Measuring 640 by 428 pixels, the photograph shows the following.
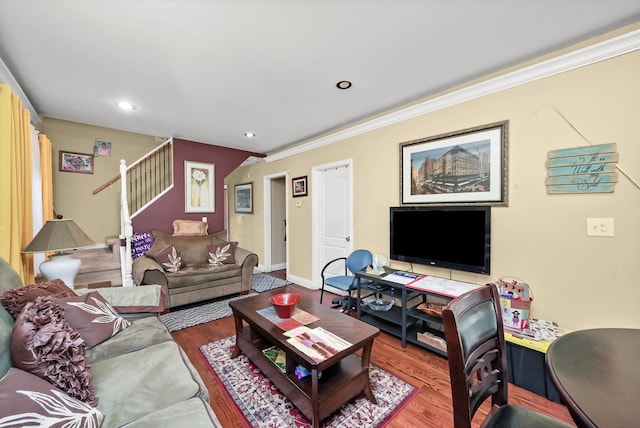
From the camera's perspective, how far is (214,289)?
11.2ft

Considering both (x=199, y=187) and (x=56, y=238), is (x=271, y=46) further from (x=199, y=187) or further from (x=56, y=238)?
(x=199, y=187)

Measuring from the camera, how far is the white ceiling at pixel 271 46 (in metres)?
1.47

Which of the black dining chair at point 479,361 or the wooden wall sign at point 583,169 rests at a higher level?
the wooden wall sign at point 583,169

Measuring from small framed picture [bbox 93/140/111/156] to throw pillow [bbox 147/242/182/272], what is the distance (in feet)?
6.62

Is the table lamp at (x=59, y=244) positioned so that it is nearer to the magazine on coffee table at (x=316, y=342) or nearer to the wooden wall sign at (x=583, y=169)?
the magazine on coffee table at (x=316, y=342)

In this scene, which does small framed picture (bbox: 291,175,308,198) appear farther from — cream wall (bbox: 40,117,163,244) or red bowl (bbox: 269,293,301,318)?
cream wall (bbox: 40,117,163,244)

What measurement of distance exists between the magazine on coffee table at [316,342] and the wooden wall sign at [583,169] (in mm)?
1967

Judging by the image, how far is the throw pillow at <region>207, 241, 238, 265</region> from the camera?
11.8 feet

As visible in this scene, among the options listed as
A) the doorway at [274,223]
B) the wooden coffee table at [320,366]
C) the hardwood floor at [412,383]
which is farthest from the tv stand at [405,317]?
the doorway at [274,223]

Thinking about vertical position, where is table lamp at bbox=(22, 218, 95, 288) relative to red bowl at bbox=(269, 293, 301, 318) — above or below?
above

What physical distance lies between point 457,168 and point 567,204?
0.84 m

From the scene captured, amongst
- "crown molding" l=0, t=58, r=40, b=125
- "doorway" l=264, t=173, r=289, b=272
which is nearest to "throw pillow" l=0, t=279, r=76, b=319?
"crown molding" l=0, t=58, r=40, b=125

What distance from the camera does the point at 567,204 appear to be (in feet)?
6.10

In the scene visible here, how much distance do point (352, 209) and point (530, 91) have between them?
6.85 ft
